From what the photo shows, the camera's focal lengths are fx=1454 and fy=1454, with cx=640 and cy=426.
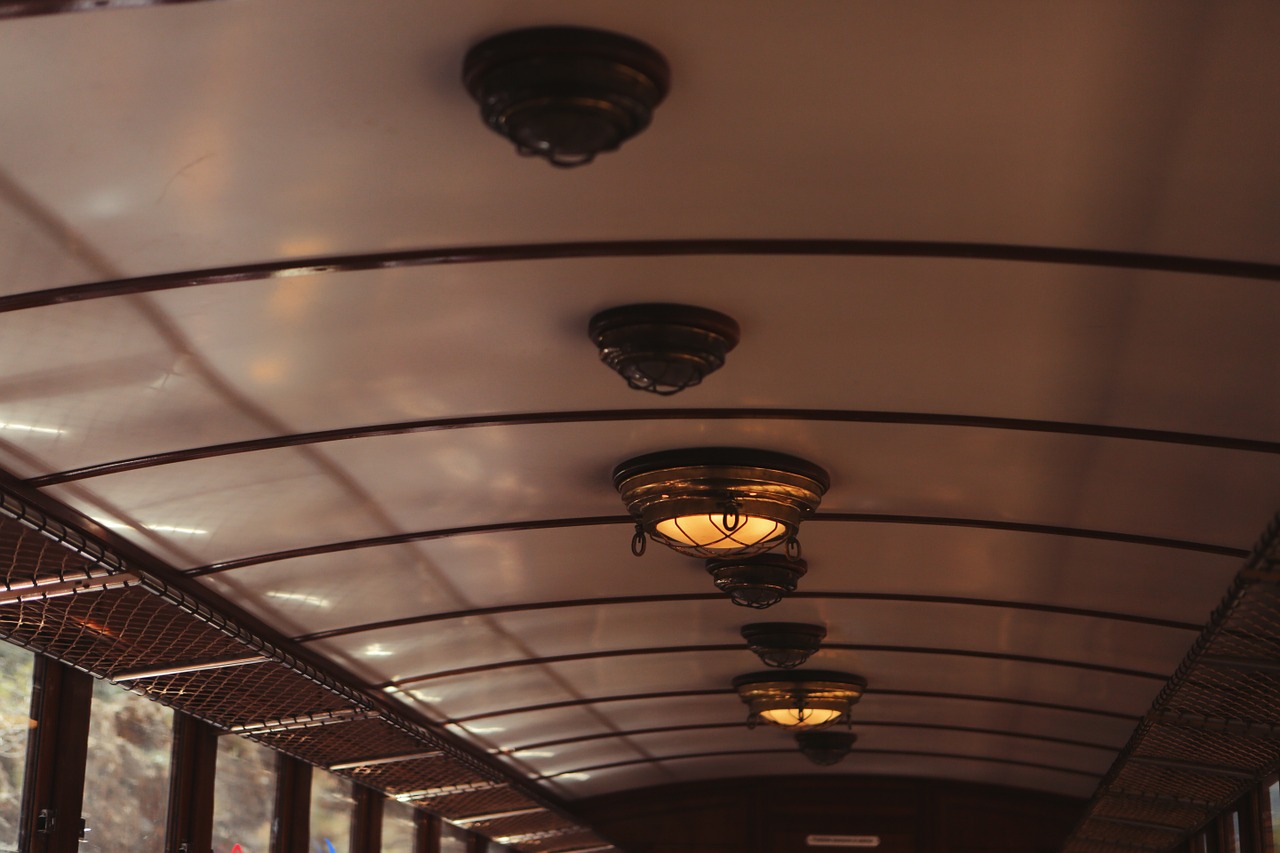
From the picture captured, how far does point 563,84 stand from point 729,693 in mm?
8888

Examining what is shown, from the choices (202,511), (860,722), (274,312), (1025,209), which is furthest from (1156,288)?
(860,722)

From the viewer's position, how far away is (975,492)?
6.83 m

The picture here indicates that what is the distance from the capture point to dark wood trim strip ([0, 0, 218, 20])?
322 cm

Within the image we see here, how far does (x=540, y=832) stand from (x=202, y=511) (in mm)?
9008

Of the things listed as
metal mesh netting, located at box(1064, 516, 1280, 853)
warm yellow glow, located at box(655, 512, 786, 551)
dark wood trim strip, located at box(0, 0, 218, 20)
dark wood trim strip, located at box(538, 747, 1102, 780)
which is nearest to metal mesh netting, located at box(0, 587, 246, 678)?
warm yellow glow, located at box(655, 512, 786, 551)

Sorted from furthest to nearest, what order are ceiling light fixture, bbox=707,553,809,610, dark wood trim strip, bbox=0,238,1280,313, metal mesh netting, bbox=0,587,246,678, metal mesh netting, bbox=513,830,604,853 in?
metal mesh netting, bbox=513,830,604,853 → ceiling light fixture, bbox=707,553,809,610 → metal mesh netting, bbox=0,587,246,678 → dark wood trim strip, bbox=0,238,1280,313

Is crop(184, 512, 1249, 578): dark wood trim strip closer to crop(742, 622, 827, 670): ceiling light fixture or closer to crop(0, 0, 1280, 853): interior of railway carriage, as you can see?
crop(0, 0, 1280, 853): interior of railway carriage

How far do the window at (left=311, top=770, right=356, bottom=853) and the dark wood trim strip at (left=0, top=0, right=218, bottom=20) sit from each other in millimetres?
8869

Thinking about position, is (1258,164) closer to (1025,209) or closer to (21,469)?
(1025,209)

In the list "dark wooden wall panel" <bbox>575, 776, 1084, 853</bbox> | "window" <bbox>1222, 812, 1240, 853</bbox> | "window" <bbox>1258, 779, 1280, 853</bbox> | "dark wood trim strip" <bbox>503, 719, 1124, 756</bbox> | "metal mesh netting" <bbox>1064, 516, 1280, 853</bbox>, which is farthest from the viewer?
"dark wooden wall panel" <bbox>575, 776, 1084, 853</bbox>

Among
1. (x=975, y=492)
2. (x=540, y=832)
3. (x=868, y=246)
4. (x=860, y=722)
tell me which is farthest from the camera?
(x=540, y=832)

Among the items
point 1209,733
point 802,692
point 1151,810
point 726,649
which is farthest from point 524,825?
point 1209,733

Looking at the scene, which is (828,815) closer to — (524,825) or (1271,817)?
(524,825)

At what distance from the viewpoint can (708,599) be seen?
9.06m
